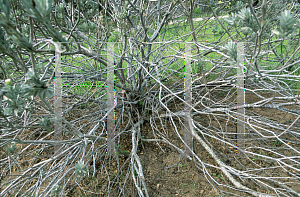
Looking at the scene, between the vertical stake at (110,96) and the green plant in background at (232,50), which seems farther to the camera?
the vertical stake at (110,96)

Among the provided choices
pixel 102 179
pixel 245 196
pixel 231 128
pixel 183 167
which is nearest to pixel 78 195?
pixel 102 179

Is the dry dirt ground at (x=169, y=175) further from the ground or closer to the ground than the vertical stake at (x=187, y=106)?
closer to the ground

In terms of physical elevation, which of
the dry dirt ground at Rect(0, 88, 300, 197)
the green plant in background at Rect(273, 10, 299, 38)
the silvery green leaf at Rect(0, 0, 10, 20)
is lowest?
the dry dirt ground at Rect(0, 88, 300, 197)

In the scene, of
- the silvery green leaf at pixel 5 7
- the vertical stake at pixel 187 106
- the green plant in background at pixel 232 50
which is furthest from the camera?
the vertical stake at pixel 187 106

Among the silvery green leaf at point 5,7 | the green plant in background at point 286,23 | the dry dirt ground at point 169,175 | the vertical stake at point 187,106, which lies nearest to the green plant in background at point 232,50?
the green plant in background at point 286,23

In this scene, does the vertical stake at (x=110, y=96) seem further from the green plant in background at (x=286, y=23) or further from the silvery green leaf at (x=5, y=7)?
the green plant in background at (x=286, y=23)

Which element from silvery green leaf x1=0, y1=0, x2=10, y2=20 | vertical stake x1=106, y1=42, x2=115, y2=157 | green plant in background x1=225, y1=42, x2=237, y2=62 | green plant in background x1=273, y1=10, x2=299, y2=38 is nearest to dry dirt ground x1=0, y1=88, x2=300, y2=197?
vertical stake x1=106, y1=42, x2=115, y2=157

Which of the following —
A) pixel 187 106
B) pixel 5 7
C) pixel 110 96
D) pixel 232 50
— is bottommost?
pixel 187 106

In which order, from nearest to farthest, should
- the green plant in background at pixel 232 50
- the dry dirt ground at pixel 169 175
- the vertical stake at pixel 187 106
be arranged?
1. the green plant in background at pixel 232 50
2. the dry dirt ground at pixel 169 175
3. the vertical stake at pixel 187 106

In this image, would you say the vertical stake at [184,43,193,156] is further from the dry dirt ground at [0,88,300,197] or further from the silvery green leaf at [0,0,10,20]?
the silvery green leaf at [0,0,10,20]

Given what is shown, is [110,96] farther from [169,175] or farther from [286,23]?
[286,23]

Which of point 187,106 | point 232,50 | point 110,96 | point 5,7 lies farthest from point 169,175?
point 5,7

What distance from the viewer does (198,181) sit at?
6.79ft

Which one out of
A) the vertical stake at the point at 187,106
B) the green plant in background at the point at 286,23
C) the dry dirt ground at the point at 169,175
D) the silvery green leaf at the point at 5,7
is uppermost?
the silvery green leaf at the point at 5,7
